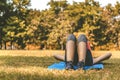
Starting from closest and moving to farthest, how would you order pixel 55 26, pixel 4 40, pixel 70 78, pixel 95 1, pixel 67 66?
pixel 70 78 → pixel 67 66 → pixel 4 40 → pixel 55 26 → pixel 95 1

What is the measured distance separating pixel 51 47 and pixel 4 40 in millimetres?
12059

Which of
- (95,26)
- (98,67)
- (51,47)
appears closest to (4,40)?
(51,47)

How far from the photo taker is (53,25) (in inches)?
3312

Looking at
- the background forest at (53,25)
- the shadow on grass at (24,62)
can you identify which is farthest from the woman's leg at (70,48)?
the background forest at (53,25)

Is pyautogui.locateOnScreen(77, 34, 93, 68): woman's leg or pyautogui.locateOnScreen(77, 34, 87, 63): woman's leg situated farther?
pyautogui.locateOnScreen(77, 34, 87, 63): woman's leg

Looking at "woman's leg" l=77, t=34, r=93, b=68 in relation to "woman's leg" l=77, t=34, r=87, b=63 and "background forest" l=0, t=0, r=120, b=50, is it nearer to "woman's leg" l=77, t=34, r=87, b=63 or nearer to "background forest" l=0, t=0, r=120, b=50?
"woman's leg" l=77, t=34, r=87, b=63

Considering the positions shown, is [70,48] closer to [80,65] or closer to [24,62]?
[80,65]

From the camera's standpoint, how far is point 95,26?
86.4 m

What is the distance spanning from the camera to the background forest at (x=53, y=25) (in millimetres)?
79750

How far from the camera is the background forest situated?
79.8 m

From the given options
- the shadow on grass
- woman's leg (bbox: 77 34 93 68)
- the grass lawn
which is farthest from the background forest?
woman's leg (bbox: 77 34 93 68)

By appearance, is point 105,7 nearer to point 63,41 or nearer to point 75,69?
point 63,41

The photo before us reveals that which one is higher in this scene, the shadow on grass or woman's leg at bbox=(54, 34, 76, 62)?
woman's leg at bbox=(54, 34, 76, 62)

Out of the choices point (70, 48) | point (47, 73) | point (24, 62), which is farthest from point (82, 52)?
point (24, 62)
